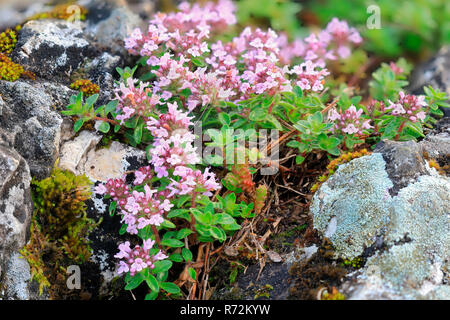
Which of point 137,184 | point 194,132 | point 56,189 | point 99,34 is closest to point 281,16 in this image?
point 99,34

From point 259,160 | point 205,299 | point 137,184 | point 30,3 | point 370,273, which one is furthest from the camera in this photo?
point 30,3

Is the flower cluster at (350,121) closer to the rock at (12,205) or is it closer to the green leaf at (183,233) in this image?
the green leaf at (183,233)

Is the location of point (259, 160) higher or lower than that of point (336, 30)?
lower

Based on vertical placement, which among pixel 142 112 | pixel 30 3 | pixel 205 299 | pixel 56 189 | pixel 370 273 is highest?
pixel 30 3

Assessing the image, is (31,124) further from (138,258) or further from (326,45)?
(326,45)

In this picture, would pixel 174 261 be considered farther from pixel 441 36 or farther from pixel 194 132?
pixel 441 36

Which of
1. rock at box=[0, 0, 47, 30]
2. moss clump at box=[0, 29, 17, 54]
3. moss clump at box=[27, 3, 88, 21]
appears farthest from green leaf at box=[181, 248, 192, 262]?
moss clump at box=[27, 3, 88, 21]

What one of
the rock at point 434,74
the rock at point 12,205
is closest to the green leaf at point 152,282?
the rock at point 12,205
